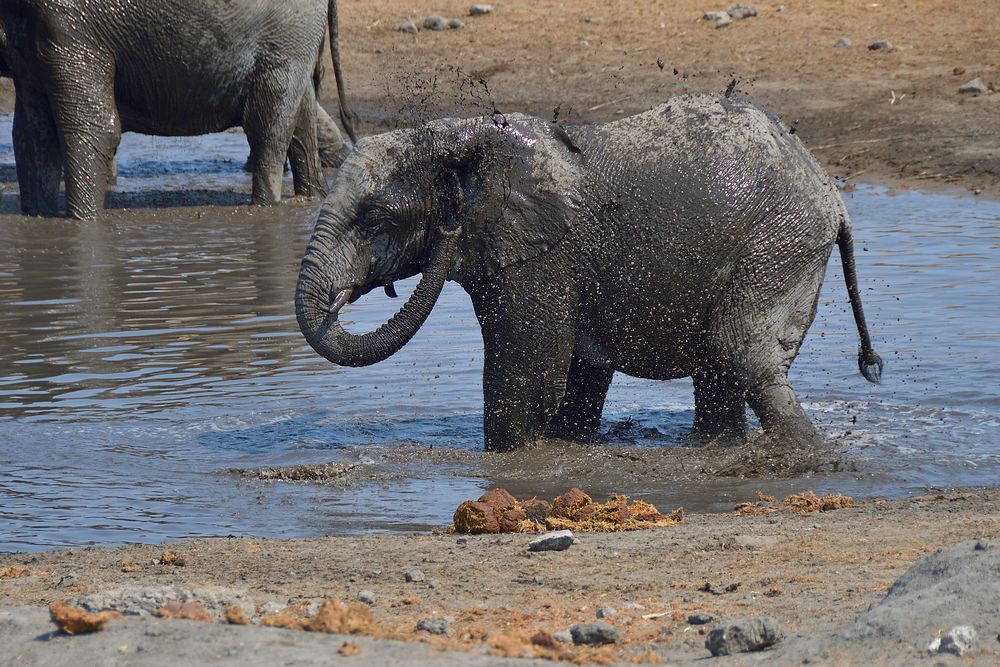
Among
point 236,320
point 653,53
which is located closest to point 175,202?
point 236,320

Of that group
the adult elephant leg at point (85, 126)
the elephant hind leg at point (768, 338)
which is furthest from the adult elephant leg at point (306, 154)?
the elephant hind leg at point (768, 338)

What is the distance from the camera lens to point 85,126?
14.0 m

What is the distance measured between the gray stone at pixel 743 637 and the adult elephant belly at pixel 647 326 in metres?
3.41

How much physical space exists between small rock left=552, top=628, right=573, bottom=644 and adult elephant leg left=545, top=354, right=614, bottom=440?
3676 millimetres

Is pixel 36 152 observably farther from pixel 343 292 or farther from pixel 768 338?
pixel 768 338

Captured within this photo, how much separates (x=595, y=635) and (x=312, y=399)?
496cm

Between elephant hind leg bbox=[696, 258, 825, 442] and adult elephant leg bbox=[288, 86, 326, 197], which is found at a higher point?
adult elephant leg bbox=[288, 86, 326, 197]

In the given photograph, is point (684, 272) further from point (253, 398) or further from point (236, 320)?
point (236, 320)

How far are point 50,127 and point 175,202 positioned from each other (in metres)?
1.91

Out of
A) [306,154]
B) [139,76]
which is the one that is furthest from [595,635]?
[306,154]

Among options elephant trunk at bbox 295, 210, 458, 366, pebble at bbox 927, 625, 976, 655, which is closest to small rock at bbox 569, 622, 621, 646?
pebble at bbox 927, 625, 976, 655

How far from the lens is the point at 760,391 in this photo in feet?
25.4

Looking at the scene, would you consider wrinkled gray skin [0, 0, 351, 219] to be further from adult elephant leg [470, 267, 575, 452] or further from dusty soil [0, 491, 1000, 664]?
dusty soil [0, 491, 1000, 664]

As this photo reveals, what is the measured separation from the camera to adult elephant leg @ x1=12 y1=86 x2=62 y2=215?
14469mm
